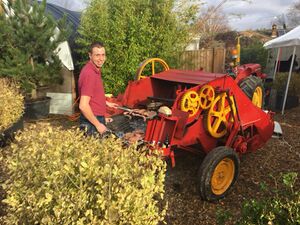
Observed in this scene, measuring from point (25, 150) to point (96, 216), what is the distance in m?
0.92

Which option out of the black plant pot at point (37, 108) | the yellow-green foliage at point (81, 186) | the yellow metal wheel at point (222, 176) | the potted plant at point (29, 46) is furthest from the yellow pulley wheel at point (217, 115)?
the black plant pot at point (37, 108)

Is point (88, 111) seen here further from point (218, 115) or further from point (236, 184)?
point (236, 184)

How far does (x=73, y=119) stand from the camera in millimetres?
7578

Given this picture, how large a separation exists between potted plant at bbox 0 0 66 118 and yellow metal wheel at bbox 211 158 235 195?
17.7 ft

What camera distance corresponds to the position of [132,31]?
7.36m

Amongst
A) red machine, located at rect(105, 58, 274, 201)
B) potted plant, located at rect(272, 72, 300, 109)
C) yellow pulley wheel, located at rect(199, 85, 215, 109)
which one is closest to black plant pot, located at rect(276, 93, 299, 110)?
potted plant, located at rect(272, 72, 300, 109)

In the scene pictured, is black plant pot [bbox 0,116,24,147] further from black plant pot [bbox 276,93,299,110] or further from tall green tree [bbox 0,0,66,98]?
black plant pot [bbox 276,93,299,110]

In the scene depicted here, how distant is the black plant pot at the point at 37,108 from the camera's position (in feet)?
25.9

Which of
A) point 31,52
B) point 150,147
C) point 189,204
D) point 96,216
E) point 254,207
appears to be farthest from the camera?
point 31,52

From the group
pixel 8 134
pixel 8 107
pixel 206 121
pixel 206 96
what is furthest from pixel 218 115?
pixel 8 107

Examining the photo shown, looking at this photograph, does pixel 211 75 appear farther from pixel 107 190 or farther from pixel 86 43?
pixel 86 43

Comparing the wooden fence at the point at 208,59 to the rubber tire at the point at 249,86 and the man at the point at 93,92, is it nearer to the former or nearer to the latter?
the rubber tire at the point at 249,86

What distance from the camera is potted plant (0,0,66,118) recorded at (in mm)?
7199

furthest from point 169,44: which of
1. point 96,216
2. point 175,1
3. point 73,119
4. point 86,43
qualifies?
point 96,216
